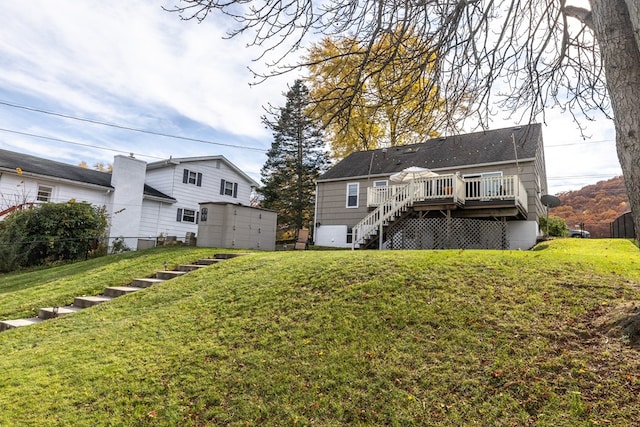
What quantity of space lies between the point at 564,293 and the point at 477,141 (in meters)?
13.7

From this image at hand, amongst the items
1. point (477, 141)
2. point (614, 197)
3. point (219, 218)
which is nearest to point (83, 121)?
point (219, 218)

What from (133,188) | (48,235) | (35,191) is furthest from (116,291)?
(133,188)

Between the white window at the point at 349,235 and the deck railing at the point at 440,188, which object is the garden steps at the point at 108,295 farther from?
the white window at the point at 349,235

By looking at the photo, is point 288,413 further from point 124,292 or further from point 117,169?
point 117,169

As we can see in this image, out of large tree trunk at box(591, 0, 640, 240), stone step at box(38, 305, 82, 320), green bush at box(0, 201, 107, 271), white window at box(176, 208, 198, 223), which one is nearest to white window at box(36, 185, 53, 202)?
green bush at box(0, 201, 107, 271)

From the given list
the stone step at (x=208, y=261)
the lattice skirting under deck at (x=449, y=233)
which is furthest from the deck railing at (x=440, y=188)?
Result: the stone step at (x=208, y=261)

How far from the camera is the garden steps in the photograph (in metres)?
6.99

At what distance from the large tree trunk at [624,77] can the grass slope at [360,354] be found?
149cm

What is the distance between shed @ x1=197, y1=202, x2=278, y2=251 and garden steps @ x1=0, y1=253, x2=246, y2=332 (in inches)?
122

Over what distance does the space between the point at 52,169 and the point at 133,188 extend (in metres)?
3.67

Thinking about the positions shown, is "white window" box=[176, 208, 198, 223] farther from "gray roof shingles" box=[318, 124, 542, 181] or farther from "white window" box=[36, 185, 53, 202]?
"gray roof shingles" box=[318, 124, 542, 181]

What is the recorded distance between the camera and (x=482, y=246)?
13.9 metres

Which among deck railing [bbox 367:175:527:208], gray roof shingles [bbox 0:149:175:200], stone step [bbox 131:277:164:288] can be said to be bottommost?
stone step [bbox 131:277:164:288]

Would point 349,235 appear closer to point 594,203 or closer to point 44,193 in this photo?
point 44,193
